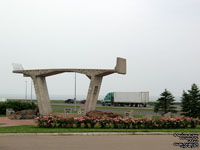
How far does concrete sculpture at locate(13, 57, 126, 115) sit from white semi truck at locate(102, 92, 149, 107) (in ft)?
110

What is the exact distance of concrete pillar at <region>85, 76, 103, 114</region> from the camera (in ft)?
83.5

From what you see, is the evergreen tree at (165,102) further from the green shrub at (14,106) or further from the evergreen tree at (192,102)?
the green shrub at (14,106)

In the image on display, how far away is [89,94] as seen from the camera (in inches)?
1005

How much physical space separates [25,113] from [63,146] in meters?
17.4

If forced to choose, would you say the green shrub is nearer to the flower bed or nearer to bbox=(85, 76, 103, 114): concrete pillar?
bbox=(85, 76, 103, 114): concrete pillar

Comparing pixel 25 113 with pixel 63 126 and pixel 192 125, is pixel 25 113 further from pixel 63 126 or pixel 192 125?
pixel 192 125

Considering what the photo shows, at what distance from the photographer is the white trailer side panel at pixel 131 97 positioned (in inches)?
2302

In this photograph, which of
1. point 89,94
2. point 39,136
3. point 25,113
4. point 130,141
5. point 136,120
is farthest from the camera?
point 25,113

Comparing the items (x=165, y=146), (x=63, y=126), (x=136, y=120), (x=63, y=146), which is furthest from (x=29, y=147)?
(x=136, y=120)

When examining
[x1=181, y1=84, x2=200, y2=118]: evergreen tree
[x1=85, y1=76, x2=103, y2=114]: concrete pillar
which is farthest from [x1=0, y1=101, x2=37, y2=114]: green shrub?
[x1=181, y1=84, x2=200, y2=118]: evergreen tree

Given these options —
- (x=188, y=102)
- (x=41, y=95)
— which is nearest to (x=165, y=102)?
(x=188, y=102)

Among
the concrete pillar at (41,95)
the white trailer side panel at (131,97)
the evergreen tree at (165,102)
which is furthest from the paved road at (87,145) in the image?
the white trailer side panel at (131,97)

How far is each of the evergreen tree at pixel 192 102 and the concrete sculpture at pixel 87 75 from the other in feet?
26.7

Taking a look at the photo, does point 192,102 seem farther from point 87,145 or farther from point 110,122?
point 87,145
